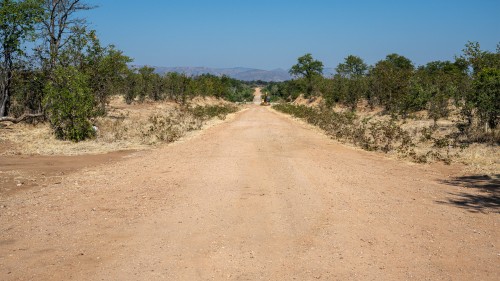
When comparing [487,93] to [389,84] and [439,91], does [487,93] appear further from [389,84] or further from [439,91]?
[389,84]

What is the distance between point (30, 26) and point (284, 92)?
220ft

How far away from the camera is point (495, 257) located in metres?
4.79

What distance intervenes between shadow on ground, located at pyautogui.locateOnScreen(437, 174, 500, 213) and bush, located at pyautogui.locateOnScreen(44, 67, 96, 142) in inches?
476

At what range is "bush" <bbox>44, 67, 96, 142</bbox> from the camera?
1473 cm

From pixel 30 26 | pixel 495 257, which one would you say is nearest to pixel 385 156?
pixel 495 257

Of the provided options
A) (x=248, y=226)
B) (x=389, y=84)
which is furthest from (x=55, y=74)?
(x=389, y=84)

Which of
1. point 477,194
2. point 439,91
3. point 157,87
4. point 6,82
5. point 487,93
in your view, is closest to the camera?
point 477,194

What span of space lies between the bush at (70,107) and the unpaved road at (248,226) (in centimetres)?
542

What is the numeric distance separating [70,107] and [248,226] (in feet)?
37.2

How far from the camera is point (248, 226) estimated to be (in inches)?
226

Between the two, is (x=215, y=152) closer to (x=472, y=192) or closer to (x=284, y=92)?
(x=472, y=192)

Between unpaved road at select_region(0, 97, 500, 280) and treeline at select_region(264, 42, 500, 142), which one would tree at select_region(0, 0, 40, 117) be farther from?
treeline at select_region(264, 42, 500, 142)

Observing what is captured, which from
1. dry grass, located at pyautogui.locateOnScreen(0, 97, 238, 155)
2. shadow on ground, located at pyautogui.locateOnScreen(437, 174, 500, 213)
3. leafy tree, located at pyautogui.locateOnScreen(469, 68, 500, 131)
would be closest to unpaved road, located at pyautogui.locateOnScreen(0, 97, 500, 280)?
shadow on ground, located at pyautogui.locateOnScreen(437, 174, 500, 213)

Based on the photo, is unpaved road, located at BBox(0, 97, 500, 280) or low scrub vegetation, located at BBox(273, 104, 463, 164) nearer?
unpaved road, located at BBox(0, 97, 500, 280)
